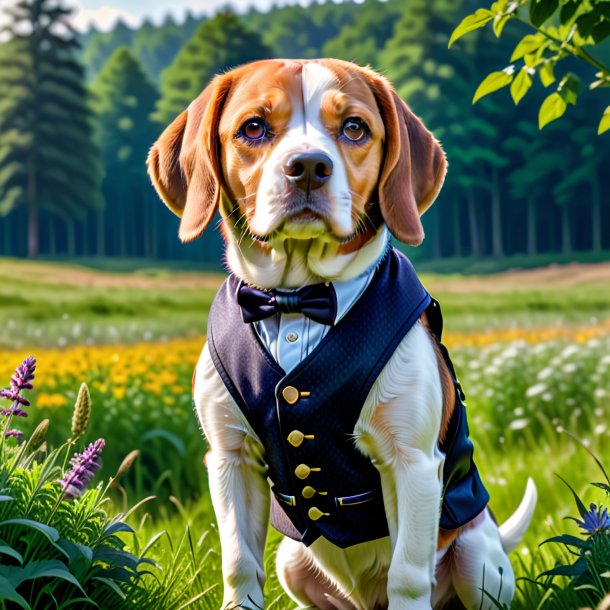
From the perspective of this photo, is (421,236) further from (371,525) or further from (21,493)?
(21,493)

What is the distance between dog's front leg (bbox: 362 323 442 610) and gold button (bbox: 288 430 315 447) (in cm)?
17

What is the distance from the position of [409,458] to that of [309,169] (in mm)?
909

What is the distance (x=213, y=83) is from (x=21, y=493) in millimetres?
1414

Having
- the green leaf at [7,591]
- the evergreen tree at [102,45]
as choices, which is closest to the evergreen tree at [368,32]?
the evergreen tree at [102,45]

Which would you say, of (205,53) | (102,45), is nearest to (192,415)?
(205,53)

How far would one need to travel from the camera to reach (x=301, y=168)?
253 centimetres

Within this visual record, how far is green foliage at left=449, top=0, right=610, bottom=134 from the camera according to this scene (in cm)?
297

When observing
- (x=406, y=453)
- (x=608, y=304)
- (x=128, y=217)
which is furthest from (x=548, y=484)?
(x=128, y=217)

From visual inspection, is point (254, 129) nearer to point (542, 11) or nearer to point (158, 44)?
point (542, 11)

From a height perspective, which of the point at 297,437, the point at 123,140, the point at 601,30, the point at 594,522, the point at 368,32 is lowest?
the point at 594,522

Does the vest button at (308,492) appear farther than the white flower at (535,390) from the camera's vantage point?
No

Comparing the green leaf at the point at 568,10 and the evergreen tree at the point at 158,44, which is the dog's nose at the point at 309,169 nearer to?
the green leaf at the point at 568,10

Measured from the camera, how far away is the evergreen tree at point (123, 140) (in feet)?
57.4

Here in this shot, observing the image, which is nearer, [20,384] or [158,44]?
[20,384]
